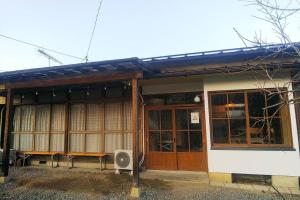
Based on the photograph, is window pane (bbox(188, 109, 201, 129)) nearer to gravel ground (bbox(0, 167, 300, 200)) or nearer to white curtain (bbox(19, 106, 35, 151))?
gravel ground (bbox(0, 167, 300, 200))

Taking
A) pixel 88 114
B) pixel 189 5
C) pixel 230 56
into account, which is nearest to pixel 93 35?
pixel 88 114

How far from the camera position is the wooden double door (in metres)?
6.83

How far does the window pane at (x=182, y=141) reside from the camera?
6.95 m

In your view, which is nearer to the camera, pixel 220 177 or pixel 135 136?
pixel 135 136

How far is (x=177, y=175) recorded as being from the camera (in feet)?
21.2

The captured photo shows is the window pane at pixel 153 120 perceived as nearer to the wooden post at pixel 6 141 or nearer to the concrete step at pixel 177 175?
the concrete step at pixel 177 175

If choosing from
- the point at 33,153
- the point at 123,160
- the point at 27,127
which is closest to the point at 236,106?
the point at 123,160

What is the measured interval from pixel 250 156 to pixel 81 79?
16.3 ft

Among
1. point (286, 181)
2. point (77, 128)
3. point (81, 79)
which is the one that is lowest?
point (286, 181)

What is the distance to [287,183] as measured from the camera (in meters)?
5.34

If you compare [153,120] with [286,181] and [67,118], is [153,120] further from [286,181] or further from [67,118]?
[286,181]

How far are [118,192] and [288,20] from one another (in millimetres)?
4806

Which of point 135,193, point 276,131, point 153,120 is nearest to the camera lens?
point 135,193

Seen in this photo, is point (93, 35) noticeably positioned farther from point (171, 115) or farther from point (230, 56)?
point (230, 56)
